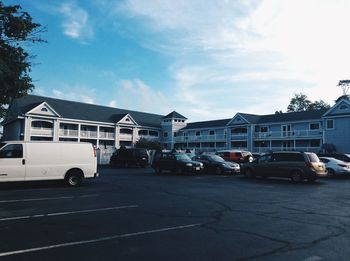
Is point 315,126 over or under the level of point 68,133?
over

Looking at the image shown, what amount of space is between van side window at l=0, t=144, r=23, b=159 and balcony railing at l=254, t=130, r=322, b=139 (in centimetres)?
4577

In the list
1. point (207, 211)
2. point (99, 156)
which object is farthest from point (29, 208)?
point (99, 156)

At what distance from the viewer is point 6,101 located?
16.0 m

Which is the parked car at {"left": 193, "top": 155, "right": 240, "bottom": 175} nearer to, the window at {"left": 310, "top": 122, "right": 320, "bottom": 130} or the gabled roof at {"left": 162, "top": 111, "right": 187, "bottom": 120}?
the window at {"left": 310, "top": 122, "right": 320, "bottom": 130}

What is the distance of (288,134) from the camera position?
183 ft

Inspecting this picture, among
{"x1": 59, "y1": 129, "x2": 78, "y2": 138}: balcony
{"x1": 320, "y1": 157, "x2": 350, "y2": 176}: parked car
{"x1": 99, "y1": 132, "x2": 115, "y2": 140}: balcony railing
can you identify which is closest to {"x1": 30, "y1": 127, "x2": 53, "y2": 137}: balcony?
{"x1": 59, "y1": 129, "x2": 78, "y2": 138}: balcony

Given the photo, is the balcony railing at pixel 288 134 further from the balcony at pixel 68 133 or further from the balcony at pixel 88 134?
the balcony at pixel 68 133

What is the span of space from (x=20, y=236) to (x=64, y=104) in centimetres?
5774

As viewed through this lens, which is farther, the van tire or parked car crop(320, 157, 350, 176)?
parked car crop(320, 157, 350, 176)

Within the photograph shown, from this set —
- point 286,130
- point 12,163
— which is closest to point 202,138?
point 286,130

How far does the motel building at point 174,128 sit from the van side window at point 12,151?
25.5 m

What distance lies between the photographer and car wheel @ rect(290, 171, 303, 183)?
1978cm

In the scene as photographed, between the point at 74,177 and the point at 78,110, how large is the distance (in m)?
48.0

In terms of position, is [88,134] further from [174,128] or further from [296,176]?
[296,176]
